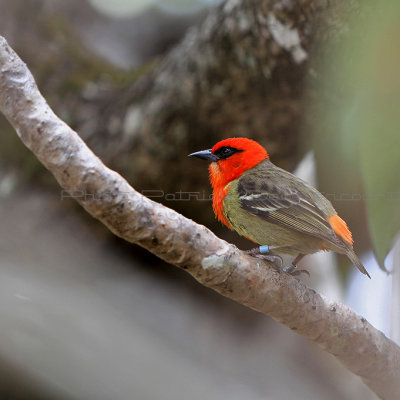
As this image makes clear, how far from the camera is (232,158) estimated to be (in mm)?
2375

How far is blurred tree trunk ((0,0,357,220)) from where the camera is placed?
2.56m

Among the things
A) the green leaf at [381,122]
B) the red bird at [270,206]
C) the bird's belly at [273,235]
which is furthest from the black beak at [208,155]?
the green leaf at [381,122]

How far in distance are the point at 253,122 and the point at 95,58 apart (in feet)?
6.25

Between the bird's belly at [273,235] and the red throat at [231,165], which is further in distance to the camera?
the red throat at [231,165]

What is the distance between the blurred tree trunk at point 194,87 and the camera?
256 cm

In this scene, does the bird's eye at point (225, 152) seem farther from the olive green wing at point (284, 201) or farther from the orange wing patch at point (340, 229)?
the orange wing patch at point (340, 229)

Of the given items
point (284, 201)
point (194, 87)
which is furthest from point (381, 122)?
point (194, 87)

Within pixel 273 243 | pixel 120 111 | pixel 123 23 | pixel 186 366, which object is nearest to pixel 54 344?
pixel 186 366

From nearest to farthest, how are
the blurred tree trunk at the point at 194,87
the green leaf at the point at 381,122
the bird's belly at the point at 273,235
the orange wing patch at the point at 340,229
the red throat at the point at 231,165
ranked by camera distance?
the green leaf at the point at 381,122 < the orange wing patch at the point at 340,229 < the bird's belly at the point at 273,235 < the red throat at the point at 231,165 < the blurred tree trunk at the point at 194,87

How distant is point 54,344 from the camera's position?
1.13 m

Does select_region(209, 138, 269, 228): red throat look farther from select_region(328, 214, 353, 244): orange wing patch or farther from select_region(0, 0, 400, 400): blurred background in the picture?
select_region(328, 214, 353, 244): orange wing patch

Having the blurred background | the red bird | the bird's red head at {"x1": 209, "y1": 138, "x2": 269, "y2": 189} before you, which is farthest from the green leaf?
the bird's red head at {"x1": 209, "y1": 138, "x2": 269, "y2": 189}

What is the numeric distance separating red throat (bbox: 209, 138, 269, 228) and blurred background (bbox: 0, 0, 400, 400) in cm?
31

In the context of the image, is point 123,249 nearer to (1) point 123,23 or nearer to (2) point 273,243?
(2) point 273,243
